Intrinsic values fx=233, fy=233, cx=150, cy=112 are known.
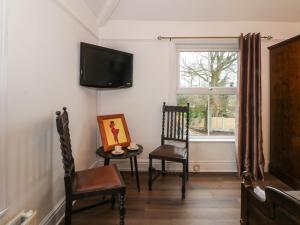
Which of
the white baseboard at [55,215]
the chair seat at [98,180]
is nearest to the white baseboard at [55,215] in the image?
the white baseboard at [55,215]

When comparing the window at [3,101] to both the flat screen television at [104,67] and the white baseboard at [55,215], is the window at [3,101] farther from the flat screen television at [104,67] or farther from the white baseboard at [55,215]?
the flat screen television at [104,67]

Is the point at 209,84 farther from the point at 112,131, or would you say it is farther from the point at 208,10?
the point at 112,131

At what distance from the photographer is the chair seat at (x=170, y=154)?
264cm

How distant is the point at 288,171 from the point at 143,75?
2.23 meters

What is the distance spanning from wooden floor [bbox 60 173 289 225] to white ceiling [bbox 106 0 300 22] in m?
2.18

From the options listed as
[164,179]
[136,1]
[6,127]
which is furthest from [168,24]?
[6,127]

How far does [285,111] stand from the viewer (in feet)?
9.52

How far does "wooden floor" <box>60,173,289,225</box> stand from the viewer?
83.4 inches

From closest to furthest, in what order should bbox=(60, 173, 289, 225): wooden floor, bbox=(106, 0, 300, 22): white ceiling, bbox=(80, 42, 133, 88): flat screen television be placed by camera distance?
bbox=(60, 173, 289, 225): wooden floor, bbox=(80, 42, 133, 88): flat screen television, bbox=(106, 0, 300, 22): white ceiling

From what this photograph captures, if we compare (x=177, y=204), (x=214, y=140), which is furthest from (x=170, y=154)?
(x=214, y=140)

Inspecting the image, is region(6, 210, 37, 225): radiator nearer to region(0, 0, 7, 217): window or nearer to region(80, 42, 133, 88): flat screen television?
region(0, 0, 7, 217): window

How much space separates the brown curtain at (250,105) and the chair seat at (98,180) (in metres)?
1.90

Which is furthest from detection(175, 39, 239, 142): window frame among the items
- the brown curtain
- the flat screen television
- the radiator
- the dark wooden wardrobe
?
the radiator

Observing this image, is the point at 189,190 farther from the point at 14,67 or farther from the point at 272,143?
the point at 14,67
